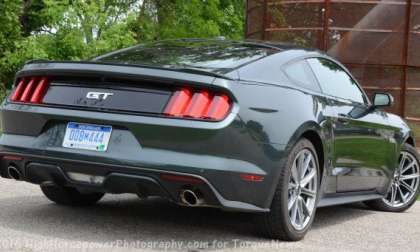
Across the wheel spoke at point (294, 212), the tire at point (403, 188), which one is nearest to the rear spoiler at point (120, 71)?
the wheel spoke at point (294, 212)

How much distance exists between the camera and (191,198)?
4.76 metres

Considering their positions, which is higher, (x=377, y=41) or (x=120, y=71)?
(x=120, y=71)

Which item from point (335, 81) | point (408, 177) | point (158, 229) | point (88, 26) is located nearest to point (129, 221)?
point (158, 229)

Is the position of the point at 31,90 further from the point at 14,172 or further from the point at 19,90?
the point at 14,172

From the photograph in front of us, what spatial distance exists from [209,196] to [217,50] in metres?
1.33

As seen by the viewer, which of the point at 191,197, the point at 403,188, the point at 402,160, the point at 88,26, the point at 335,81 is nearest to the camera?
the point at 191,197

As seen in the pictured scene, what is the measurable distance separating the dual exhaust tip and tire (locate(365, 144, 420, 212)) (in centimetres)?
312

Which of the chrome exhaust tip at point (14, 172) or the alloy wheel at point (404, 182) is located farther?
the alloy wheel at point (404, 182)

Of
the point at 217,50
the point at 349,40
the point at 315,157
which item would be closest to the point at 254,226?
the point at 315,157

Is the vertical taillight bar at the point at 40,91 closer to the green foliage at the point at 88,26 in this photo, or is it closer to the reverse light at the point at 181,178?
the reverse light at the point at 181,178

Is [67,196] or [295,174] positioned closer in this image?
[295,174]

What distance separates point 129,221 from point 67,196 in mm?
747

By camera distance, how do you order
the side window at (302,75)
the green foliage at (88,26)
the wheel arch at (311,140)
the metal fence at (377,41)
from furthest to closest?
the green foliage at (88,26), the metal fence at (377,41), the side window at (302,75), the wheel arch at (311,140)

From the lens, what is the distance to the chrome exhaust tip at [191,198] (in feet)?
15.5
